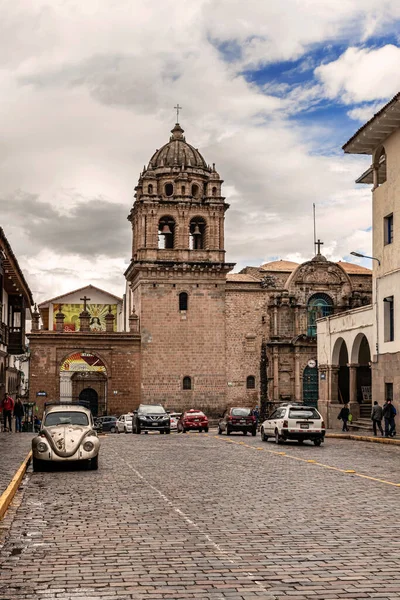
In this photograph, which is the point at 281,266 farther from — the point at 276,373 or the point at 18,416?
the point at 18,416

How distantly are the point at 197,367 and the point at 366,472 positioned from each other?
36.3 metres

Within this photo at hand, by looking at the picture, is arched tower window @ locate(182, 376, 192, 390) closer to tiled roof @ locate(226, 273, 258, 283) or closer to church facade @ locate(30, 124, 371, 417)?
church facade @ locate(30, 124, 371, 417)

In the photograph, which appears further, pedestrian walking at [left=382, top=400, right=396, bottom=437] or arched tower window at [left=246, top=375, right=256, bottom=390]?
arched tower window at [left=246, top=375, right=256, bottom=390]

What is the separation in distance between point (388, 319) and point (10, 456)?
16.8m

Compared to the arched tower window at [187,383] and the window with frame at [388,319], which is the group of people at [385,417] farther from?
the arched tower window at [187,383]

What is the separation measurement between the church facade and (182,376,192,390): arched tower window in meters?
0.06

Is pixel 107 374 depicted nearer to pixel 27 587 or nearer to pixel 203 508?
pixel 203 508

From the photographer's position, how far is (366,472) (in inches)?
640

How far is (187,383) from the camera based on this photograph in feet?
172

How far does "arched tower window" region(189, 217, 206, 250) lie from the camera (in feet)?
178

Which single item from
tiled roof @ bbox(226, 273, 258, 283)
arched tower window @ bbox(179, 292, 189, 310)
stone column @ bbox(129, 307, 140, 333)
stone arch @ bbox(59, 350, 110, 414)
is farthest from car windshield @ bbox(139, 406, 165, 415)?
tiled roof @ bbox(226, 273, 258, 283)

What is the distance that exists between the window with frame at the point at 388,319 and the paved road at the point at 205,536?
1548 cm

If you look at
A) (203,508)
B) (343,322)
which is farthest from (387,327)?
(203,508)

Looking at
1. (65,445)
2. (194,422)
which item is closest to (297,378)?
(194,422)
